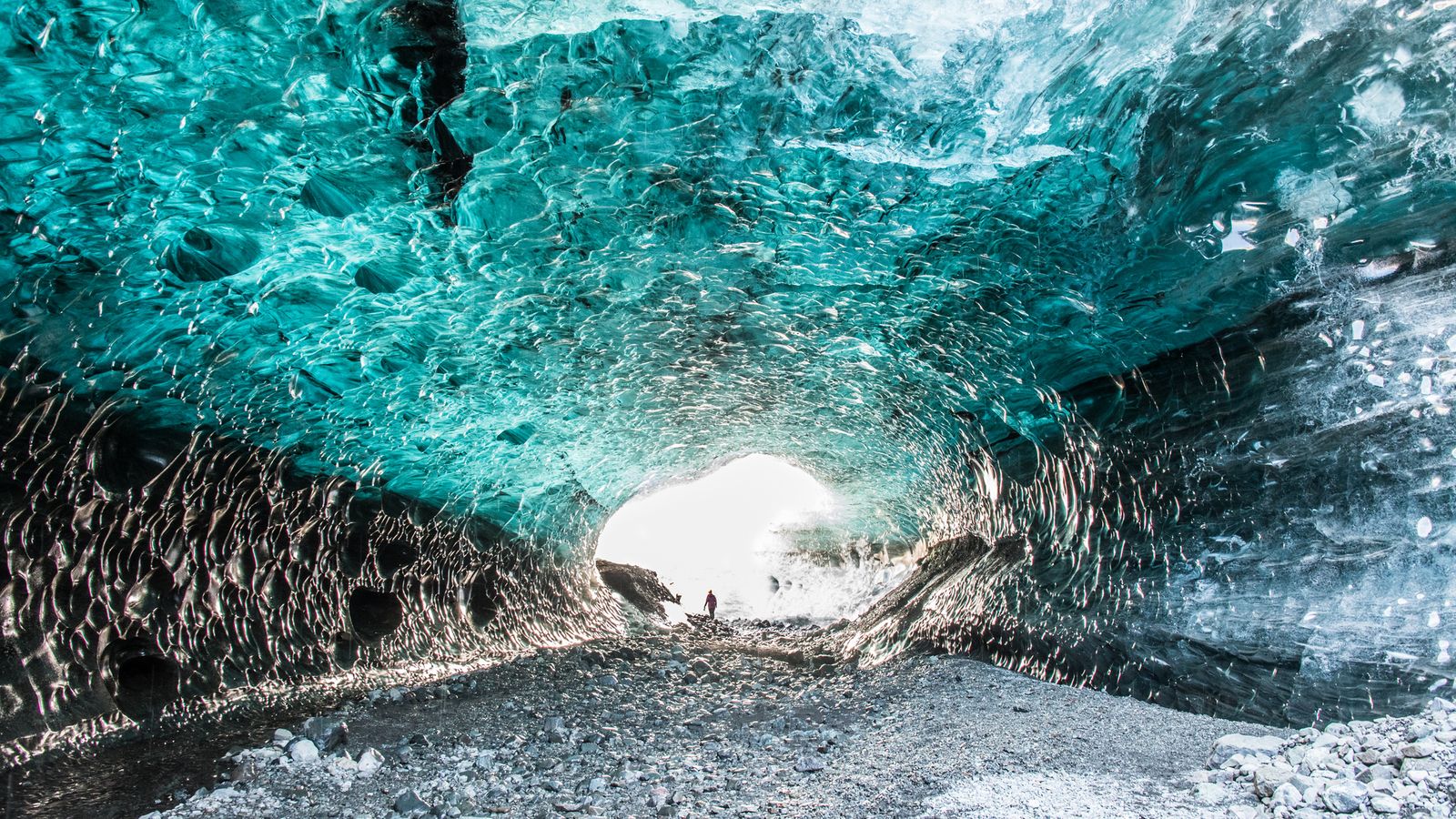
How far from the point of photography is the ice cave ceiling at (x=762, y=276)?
2.80 m

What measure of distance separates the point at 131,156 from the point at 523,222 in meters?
1.69


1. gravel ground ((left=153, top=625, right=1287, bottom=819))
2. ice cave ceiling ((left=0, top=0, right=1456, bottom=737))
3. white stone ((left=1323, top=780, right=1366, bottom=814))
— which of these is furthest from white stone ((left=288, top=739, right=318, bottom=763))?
white stone ((left=1323, top=780, right=1366, bottom=814))

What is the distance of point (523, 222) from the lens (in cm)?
389

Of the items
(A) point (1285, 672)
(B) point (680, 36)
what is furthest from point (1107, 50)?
(A) point (1285, 672)

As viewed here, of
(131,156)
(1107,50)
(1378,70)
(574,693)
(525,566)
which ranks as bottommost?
(574,693)

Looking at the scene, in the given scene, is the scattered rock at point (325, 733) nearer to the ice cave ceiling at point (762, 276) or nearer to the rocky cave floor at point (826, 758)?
the rocky cave floor at point (826, 758)

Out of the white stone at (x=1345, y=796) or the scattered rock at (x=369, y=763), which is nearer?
the white stone at (x=1345, y=796)

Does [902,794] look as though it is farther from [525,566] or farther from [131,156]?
[525,566]

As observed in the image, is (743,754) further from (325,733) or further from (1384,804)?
(1384,804)

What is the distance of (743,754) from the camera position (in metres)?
4.21

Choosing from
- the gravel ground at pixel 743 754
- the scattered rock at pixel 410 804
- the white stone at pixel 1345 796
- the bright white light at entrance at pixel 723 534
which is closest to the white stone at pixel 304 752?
the gravel ground at pixel 743 754

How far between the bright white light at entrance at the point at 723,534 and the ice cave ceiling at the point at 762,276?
30.4 ft

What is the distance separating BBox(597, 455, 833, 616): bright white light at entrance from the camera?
1545 cm

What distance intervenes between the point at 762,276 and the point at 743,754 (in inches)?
121
